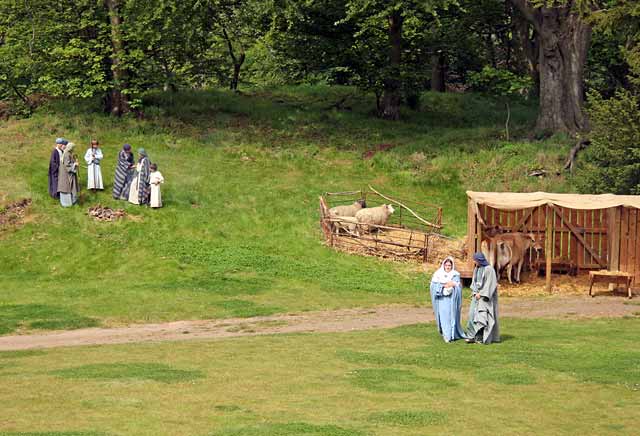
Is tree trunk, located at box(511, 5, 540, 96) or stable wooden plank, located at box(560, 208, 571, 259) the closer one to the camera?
stable wooden plank, located at box(560, 208, 571, 259)

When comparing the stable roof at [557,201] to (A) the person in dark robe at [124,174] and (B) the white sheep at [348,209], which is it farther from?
(A) the person in dark robe at [124,174]

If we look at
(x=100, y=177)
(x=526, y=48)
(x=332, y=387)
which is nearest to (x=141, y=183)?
(x=100, y=177)

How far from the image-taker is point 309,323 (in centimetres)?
2478

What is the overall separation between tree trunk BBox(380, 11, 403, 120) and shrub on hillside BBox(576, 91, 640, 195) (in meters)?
14.2

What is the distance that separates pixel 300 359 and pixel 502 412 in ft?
16.8

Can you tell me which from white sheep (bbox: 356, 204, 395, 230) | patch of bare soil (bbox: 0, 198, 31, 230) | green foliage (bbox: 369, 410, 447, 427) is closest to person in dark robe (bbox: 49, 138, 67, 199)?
patch of bare soil (bbox: 0, 198, 31, 230)

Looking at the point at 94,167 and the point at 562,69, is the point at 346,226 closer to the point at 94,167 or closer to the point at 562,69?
the point at 94,167

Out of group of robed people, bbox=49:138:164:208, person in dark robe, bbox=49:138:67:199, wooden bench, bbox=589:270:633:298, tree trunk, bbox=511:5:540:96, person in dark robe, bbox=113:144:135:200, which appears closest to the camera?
wooden bench, bbox=589:270:633:298

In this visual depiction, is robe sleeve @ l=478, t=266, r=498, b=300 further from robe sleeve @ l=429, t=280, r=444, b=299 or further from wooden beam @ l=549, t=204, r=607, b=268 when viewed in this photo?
wooden beam @ l=549, t=204, r=607, b=268

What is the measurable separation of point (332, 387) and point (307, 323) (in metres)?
8.45

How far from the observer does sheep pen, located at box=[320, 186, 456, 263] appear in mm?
32031

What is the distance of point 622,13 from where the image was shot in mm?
32594

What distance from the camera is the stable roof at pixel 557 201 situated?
2867 centimetres

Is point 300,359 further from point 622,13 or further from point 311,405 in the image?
point 622,13
